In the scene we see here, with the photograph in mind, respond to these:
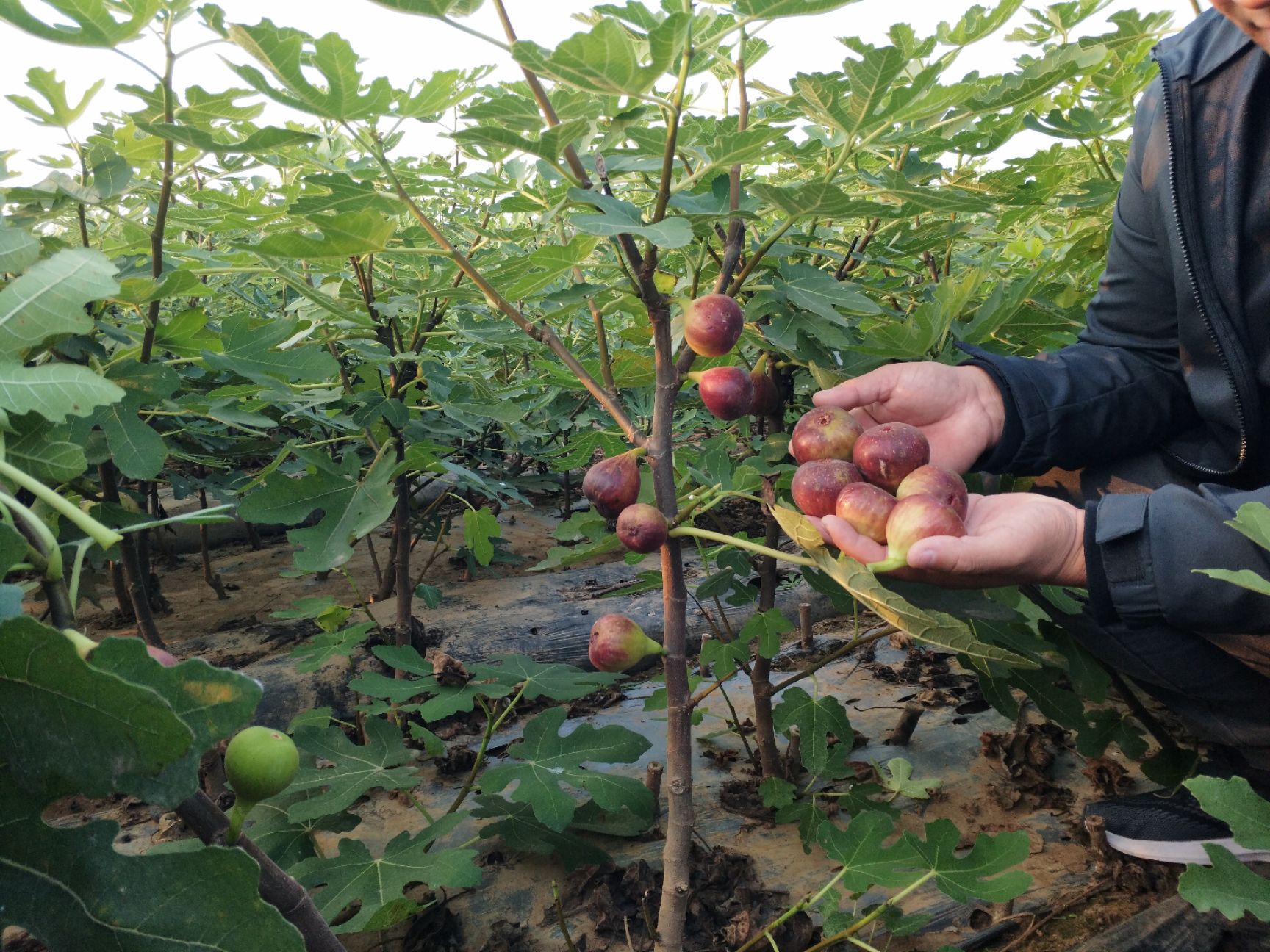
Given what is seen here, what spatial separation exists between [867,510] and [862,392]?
59cm

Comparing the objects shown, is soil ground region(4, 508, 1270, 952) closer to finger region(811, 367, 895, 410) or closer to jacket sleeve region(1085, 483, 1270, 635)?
jacket sleeve region(1085, 483, 1270, 635)

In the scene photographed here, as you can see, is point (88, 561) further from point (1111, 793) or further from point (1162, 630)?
point (1111, 793)

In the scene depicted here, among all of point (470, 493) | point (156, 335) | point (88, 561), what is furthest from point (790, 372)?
point (470, 493)

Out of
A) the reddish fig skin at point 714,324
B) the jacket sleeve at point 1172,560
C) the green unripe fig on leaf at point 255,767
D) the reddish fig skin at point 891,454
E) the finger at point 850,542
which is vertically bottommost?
the jacket sleeve at point 1172,560

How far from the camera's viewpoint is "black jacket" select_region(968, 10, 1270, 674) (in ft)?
4.67

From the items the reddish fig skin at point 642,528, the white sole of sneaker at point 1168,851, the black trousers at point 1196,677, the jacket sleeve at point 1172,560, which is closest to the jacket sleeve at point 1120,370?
the black trousers at point 1196,677

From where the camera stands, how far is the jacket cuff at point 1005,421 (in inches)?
75.7

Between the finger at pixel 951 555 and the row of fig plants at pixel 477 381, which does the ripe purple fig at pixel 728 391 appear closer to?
the row of fig plants at pixel 477 381

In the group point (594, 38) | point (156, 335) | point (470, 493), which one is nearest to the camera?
point (594, 38)

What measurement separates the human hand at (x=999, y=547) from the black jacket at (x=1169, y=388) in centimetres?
5

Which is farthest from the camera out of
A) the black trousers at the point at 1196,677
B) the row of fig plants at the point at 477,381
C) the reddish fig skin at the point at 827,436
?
the black trousers at the point at 1196,677

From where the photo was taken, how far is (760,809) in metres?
2.00

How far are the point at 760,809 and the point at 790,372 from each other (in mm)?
1060

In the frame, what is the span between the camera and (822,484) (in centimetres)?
129
